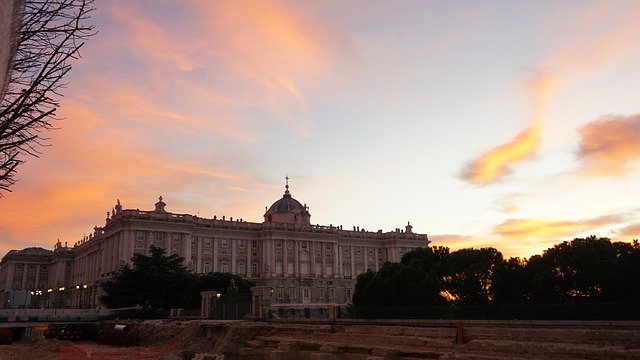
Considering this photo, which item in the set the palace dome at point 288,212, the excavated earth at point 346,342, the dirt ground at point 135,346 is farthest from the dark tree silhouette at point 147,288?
the palace dome at point 288,212

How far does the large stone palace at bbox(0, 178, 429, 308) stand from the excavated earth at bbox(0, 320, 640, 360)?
38083 mm

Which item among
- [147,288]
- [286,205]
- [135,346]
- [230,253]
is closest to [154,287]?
[147,288]

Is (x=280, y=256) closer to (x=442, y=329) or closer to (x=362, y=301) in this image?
(x=362, y=301)

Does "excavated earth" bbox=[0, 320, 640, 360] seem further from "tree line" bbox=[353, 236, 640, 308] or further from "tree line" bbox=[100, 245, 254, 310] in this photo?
"tree line" bbox=[100, 245, 254, 310]

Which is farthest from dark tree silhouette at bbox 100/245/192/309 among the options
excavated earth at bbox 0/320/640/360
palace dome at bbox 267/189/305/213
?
palace dome at bbox 267/189/305/213

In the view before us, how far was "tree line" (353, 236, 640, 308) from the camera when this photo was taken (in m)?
33.2

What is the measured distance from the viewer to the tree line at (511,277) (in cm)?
3319

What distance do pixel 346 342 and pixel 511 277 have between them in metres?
16.1

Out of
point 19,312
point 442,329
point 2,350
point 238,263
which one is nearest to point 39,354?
point 2,350

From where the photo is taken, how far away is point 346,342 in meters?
30.9

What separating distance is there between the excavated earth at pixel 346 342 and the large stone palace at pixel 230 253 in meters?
38.1

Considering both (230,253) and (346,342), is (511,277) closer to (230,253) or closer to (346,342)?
(346,342)

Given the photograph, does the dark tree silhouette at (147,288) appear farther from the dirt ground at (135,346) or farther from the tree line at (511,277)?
the tree line at (511,277)

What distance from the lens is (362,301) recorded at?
54719mm
